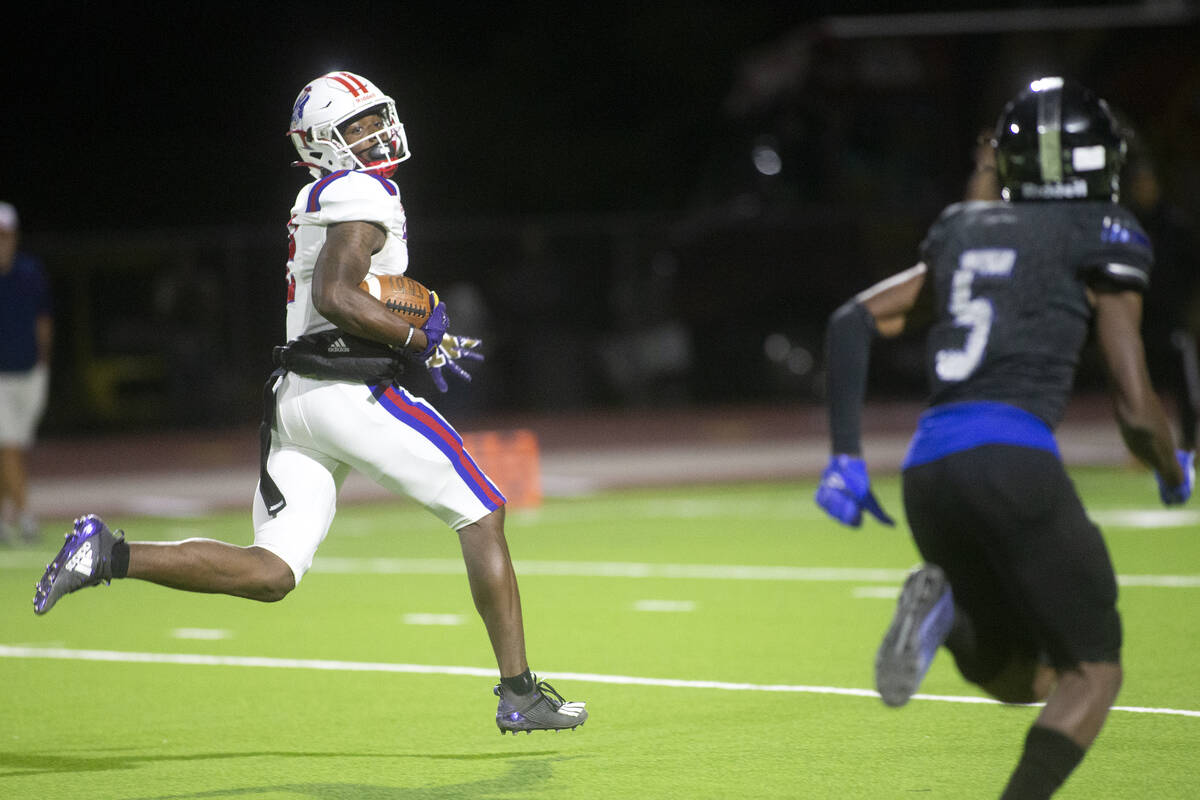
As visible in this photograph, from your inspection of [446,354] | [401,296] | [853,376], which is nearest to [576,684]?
[446,354]

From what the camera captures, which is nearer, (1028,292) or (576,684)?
(1028,292)

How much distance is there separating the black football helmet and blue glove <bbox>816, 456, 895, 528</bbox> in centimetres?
82

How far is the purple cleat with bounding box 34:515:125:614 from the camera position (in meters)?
5.41

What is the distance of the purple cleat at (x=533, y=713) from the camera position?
238 inches

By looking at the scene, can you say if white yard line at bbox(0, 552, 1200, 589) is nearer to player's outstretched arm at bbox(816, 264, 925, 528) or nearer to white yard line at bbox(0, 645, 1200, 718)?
white yard line at bbox(0, 645, 1200, 718)

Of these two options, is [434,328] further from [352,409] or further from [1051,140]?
[1051,140]

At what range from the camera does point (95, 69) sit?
32.3 m

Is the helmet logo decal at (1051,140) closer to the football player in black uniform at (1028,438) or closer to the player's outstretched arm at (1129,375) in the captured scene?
the football player in black uniform at (1028,438)

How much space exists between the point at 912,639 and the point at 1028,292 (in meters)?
0.90

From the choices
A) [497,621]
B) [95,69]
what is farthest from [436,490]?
[95,69]

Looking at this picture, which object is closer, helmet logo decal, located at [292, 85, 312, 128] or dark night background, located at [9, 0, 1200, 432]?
helmet logo decal, located at [292, 85, 312, 128]

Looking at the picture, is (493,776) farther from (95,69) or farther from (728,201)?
(95,69)

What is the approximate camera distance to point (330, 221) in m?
5.91

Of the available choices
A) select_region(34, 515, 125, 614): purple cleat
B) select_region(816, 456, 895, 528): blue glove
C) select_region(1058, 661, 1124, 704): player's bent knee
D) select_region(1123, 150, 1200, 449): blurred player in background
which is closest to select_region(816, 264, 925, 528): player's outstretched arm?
select_region(816, 456, 895, 528): blue glove
